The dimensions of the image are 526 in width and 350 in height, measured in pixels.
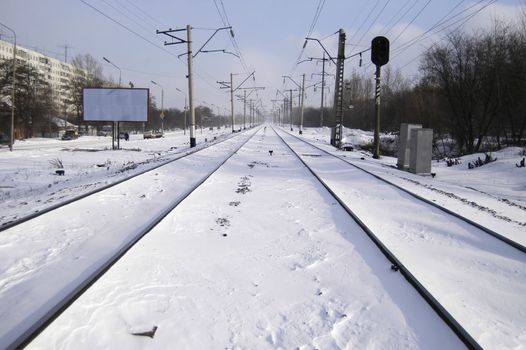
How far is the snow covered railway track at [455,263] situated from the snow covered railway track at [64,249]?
3.40m

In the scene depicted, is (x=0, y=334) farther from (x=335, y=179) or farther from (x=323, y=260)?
(x=335, y=179)

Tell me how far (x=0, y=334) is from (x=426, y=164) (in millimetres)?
15380

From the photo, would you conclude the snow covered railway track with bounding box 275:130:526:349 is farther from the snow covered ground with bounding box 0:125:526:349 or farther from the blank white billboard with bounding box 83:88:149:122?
the blank white billboard with bounding box 83:88:149:122

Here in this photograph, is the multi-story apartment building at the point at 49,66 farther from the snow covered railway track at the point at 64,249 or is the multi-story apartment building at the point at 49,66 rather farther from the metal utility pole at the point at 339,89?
the snow covered railway track at the point at 64,249

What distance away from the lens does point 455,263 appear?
5254mm

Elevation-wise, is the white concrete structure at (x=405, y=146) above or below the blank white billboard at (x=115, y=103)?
below

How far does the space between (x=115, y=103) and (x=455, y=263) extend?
27443 millimetres

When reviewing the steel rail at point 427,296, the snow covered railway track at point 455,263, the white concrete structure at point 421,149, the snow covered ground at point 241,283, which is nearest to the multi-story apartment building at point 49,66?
the white concrete structure at point 421,149

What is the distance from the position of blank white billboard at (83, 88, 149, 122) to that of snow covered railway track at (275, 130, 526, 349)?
75.0ft

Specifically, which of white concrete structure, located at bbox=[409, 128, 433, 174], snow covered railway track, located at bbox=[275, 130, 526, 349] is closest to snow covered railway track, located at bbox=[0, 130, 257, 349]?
snow covered railway track, located at bbox=[275, 130, 526, 349]

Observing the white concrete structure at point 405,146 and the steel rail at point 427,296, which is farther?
the white concrete structure at point 405,146

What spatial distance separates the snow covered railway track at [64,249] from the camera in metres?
3.75

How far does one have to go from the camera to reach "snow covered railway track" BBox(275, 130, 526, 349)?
3666 mm

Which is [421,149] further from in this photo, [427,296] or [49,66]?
[49,66]
